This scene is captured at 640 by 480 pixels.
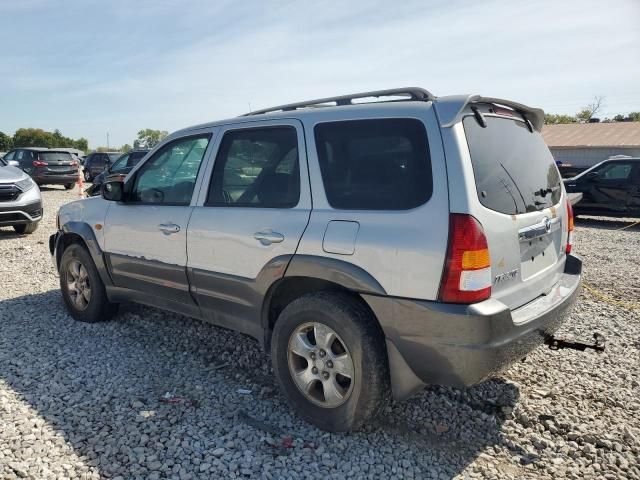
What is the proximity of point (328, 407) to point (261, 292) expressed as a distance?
0.82 m

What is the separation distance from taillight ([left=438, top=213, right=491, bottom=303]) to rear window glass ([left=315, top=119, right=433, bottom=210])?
9.6 inches

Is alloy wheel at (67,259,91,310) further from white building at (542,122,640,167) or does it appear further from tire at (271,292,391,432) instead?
white building at (542,122,640,167)

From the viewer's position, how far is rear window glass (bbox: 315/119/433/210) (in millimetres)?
2609

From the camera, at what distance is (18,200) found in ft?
29.0

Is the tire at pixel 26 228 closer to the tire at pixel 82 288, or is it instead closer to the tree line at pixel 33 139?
the tire at pixel 82 288

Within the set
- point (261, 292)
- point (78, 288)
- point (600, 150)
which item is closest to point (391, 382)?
point (261, 292)

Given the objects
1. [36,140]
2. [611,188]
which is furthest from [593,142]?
[36,140]

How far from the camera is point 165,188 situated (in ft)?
13.1

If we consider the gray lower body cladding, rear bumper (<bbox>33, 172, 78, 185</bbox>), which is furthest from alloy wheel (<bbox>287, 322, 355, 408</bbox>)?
rear bumper (<bbox>33, 172, 78, 185</bbox>)

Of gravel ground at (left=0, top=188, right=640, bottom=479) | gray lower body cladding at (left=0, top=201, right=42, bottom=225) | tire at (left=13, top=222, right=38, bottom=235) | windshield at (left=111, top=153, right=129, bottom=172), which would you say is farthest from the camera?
windshield at (left=111, top=153, right=129, bottom=172)

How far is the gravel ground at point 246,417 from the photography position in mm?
2686

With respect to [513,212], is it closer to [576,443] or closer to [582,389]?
[576,443]

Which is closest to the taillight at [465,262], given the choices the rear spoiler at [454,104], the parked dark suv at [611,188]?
the rear spoiler at [454,104]

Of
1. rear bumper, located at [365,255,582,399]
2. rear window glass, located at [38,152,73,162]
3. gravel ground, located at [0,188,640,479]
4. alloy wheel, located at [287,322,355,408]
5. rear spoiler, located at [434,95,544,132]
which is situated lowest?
gravel ground, located at [0,188,640,479]
